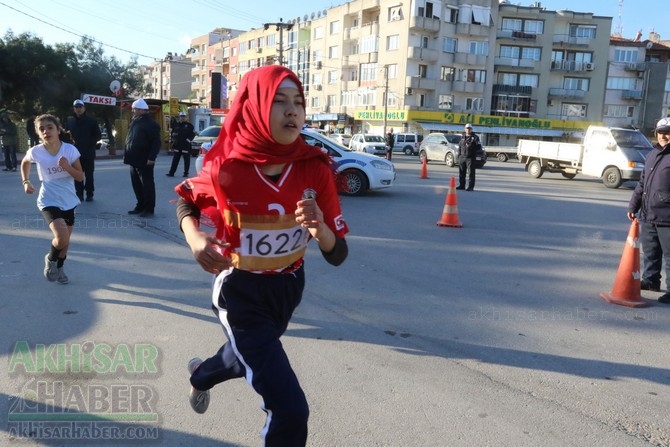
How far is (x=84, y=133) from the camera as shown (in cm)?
1057

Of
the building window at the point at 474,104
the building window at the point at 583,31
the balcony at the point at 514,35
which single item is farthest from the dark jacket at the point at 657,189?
the building window at the point at 583,31

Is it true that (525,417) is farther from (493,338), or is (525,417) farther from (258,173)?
(258,173)

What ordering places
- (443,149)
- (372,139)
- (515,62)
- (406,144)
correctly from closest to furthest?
1. (443,149)
2. (372,139)
3. (406,144)
4. (515,62)

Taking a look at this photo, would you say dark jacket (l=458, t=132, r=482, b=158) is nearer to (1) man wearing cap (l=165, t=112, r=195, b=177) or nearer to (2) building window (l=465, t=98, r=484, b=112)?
(1) man wearing cap (l=165, t=112, r=195, b=177)

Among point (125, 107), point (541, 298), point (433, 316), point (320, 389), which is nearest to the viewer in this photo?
point (320, 389)

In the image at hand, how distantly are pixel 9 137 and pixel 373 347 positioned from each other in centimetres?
1650

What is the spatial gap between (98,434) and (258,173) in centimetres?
183

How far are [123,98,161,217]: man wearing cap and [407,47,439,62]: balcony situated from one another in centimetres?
5091

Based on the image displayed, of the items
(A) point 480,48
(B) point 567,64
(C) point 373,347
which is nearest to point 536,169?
(C) point 373,347

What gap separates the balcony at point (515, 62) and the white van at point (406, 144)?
23.1m

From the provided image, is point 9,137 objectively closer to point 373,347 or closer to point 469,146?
point 469,146

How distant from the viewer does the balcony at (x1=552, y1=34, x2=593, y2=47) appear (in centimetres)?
6359

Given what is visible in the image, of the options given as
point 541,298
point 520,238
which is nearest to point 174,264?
point 541,298

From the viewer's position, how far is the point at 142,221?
9.44 m
